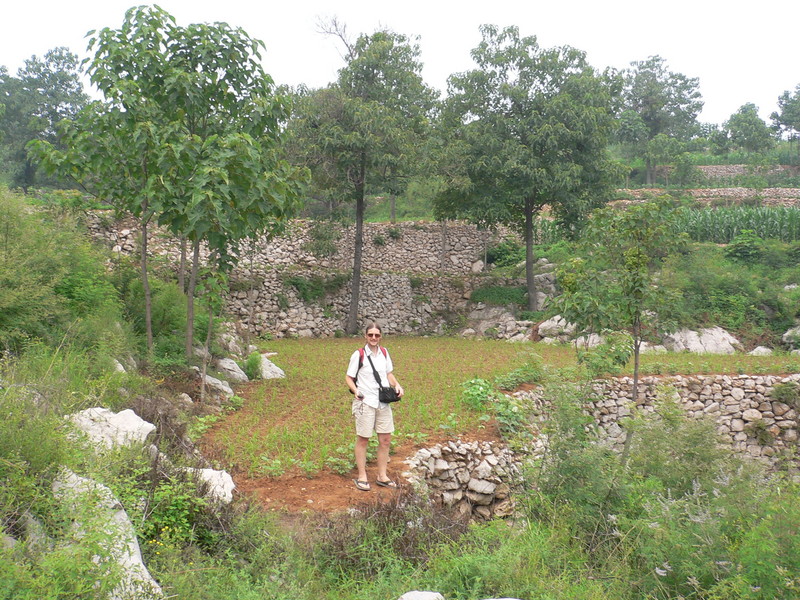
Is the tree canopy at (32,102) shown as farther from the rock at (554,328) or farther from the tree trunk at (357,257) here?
the rock at (554,328)

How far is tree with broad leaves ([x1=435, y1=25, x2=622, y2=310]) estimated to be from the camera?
16969mm

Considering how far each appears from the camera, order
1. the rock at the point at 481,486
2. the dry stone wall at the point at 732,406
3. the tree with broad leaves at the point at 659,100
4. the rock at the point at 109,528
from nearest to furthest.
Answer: the rock at the point at 109,528, the rock at the point at 481,486, the dry stone wall at the point at 732,406, the tree with broad leaves at the point at 659,100

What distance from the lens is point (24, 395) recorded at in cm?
418

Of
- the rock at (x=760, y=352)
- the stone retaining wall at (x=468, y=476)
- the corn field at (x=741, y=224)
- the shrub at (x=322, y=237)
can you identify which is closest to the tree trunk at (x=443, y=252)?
the shrub at (x=322, y=237)

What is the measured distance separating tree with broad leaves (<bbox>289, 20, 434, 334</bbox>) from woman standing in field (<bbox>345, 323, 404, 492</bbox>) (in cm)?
1068

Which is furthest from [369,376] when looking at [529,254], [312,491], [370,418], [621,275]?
[529,254]

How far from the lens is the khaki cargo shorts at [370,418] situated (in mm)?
5508

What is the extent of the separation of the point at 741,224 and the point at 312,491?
23242 mm

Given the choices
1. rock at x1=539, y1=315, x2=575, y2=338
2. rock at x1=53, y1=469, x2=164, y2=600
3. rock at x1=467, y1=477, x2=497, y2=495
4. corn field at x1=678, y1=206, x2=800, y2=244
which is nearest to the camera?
rock at x1=53, y1=469, x2=164, y2=600

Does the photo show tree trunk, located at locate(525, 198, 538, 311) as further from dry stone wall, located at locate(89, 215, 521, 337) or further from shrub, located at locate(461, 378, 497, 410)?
shrub, located at locate(461, 378, 497, 410)

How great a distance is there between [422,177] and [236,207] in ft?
33.1

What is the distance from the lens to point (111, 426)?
190 inches

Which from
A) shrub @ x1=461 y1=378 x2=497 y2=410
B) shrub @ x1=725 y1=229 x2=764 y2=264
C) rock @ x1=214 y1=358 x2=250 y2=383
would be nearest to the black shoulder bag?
shrub @ x1=461 y1=378 x2=497 y2=410

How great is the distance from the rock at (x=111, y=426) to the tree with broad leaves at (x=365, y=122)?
1130cm
